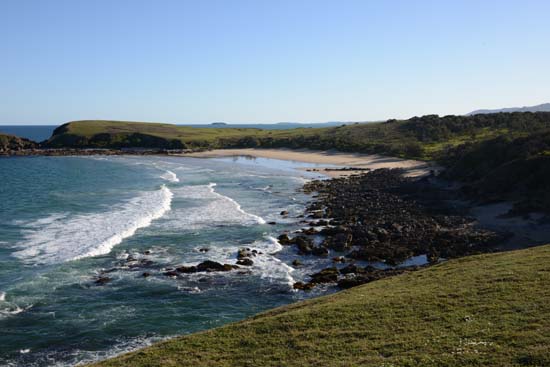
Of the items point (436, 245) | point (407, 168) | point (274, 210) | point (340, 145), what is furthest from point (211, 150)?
point (436, 245)

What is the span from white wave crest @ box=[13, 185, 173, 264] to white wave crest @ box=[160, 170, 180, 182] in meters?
19.8

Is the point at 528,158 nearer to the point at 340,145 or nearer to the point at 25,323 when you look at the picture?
the point at 25,323

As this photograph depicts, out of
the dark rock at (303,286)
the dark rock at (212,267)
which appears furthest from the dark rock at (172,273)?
the dark rock at (303,286)

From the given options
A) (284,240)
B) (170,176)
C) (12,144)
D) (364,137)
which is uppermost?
(364,137)

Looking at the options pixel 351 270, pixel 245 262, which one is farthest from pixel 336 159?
pixel 351 270

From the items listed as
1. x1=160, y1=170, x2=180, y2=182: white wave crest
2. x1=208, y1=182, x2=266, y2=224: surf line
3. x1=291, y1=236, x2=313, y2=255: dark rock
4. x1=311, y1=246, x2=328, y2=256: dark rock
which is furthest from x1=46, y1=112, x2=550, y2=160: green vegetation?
x1=311, y1=246, x2=328, y2=256: dark rock

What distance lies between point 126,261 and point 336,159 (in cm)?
6886

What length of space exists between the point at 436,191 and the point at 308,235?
21.9m

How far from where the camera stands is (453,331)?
45.5ft

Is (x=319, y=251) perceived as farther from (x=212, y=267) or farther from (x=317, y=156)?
(x=317, y=156)

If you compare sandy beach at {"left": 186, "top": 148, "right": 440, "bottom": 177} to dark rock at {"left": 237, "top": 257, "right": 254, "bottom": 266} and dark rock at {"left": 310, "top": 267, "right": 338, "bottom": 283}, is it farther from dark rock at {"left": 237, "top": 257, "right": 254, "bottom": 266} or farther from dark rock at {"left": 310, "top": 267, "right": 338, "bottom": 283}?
dark rock at {"left": 310, "top": 267, "right": 338, "bottom": 283}

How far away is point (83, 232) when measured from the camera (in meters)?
37.3

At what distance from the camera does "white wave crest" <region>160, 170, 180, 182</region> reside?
7039 cm

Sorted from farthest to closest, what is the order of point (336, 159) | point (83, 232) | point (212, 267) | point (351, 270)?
point (336, 159) → point (83, 232) → point (212, 267) → point (351, 270)
